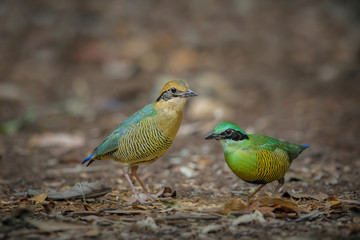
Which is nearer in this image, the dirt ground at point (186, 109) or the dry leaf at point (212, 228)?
the dry leaf at point (212, 228)

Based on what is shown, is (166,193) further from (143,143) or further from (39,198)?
(39,198)

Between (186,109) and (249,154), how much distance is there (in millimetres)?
5366

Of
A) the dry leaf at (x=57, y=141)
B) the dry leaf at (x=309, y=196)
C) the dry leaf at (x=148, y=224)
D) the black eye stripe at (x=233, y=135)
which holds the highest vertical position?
the dry leaf at (x=57, y=141)

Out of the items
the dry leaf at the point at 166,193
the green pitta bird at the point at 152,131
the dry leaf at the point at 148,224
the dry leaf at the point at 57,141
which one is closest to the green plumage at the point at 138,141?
the green pitta bird at the point at 152,131

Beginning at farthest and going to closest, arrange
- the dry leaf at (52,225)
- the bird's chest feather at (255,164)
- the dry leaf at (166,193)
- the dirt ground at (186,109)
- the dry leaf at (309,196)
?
the dry leaf at (166,193)
the dry leaf at (309,196)
the bird's chest feather at (255,164)
the dirt ground at (186,109)
the dry leaf at (52,225)

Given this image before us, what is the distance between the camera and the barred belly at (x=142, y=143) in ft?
15.8

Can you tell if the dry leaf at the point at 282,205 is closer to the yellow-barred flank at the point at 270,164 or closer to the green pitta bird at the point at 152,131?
the yellow-barred flank at the point at 270,164

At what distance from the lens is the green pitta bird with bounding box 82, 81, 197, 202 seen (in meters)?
4.82

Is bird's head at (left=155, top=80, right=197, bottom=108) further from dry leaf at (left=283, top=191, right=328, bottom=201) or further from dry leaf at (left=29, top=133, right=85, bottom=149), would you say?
dry leaf at (left=29, top=133, right=85, bottom=149)

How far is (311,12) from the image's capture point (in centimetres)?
1279

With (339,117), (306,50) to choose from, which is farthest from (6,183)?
(306,50)

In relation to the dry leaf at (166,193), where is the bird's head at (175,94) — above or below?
above

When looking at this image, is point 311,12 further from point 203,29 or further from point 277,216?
point 277,216

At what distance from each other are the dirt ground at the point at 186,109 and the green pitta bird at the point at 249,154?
0.38 metres
